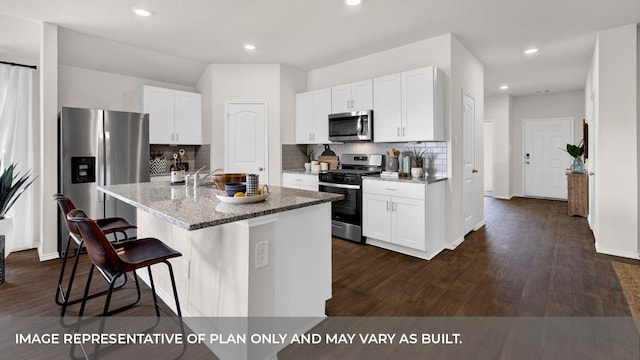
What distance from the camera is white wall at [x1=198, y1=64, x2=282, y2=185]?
16.1ft

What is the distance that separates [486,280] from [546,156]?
633 cm

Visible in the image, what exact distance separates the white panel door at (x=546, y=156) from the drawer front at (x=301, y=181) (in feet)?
20.5

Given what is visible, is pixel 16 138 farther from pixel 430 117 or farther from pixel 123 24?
pixel 430 117

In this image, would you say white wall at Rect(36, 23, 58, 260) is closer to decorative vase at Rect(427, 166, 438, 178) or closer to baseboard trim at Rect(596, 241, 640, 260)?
decorative vase at Rect(427, 166, 438, 178)

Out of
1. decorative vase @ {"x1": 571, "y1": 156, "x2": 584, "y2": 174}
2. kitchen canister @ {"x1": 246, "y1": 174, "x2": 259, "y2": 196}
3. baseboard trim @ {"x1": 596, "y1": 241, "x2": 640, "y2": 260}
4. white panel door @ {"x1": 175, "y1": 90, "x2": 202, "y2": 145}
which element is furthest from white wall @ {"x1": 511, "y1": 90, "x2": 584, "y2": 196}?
kitchen canister @ {"x1": 246, "y1": 174, "x2": 259, "y2": 196}

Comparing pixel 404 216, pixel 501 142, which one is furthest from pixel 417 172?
pixel 501 142

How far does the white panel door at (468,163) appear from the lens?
423 cm

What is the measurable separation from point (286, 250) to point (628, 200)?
3.96 meters

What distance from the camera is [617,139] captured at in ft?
11.5

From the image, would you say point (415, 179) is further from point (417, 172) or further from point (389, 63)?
point (389, 63)

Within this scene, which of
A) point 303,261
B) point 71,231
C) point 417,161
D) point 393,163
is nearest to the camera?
point 303,261

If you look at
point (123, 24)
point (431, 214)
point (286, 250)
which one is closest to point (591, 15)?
point (431, 214)

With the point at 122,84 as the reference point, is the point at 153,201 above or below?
below

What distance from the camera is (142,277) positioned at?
2.92 metres
